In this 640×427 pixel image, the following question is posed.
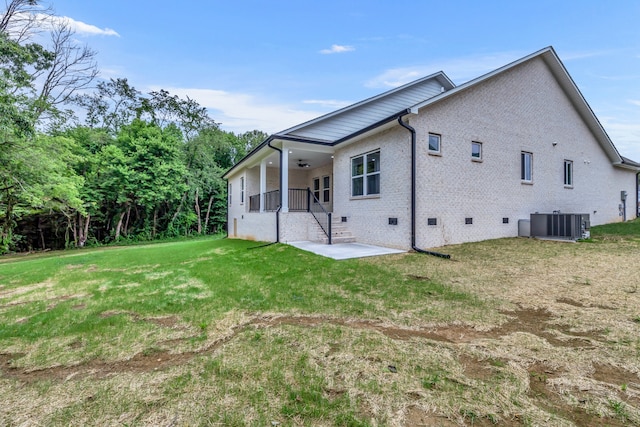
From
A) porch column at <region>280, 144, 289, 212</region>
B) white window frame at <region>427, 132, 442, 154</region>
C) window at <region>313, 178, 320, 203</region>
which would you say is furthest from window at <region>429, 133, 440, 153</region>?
window at <region>313, 178, 320, 203</region>

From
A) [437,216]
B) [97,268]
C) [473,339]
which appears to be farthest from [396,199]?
[97,268]

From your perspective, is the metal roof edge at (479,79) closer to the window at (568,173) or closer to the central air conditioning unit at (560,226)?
the window at (568,173)

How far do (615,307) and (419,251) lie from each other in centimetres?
469

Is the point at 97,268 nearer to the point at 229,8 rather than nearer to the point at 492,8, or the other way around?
the point at 229,8

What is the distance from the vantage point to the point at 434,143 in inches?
368

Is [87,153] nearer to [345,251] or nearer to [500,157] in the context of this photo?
[345,251]

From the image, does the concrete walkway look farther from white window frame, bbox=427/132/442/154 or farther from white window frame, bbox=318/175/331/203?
white window frame, bbox=318/175/331/203

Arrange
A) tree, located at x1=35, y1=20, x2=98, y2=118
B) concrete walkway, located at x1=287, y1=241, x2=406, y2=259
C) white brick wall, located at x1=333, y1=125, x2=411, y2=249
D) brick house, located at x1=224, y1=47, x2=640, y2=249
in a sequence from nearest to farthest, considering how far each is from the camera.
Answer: concrete walkway, located at x1=287, y1=241, x2=406, y2=259 → white brick wall, located at x1=333, y1=125, x2=411, y2=249 → brick house, located at x1=224, y1=47, x2=640, y2=249 → tree, located at x1=35, y1=20, x2=98, y2=118

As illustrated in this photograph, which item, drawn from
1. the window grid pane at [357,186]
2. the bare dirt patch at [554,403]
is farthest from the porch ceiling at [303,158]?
the bare dirt patch at [554,403]

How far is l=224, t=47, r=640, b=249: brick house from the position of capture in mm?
9156

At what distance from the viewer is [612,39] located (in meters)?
12.1

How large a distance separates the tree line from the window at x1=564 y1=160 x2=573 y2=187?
2014 cm

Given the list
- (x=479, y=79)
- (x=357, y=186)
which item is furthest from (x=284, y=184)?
(x=479, y=79)

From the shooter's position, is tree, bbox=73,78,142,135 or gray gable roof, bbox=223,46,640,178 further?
tree, bbox=73,78,142,135
